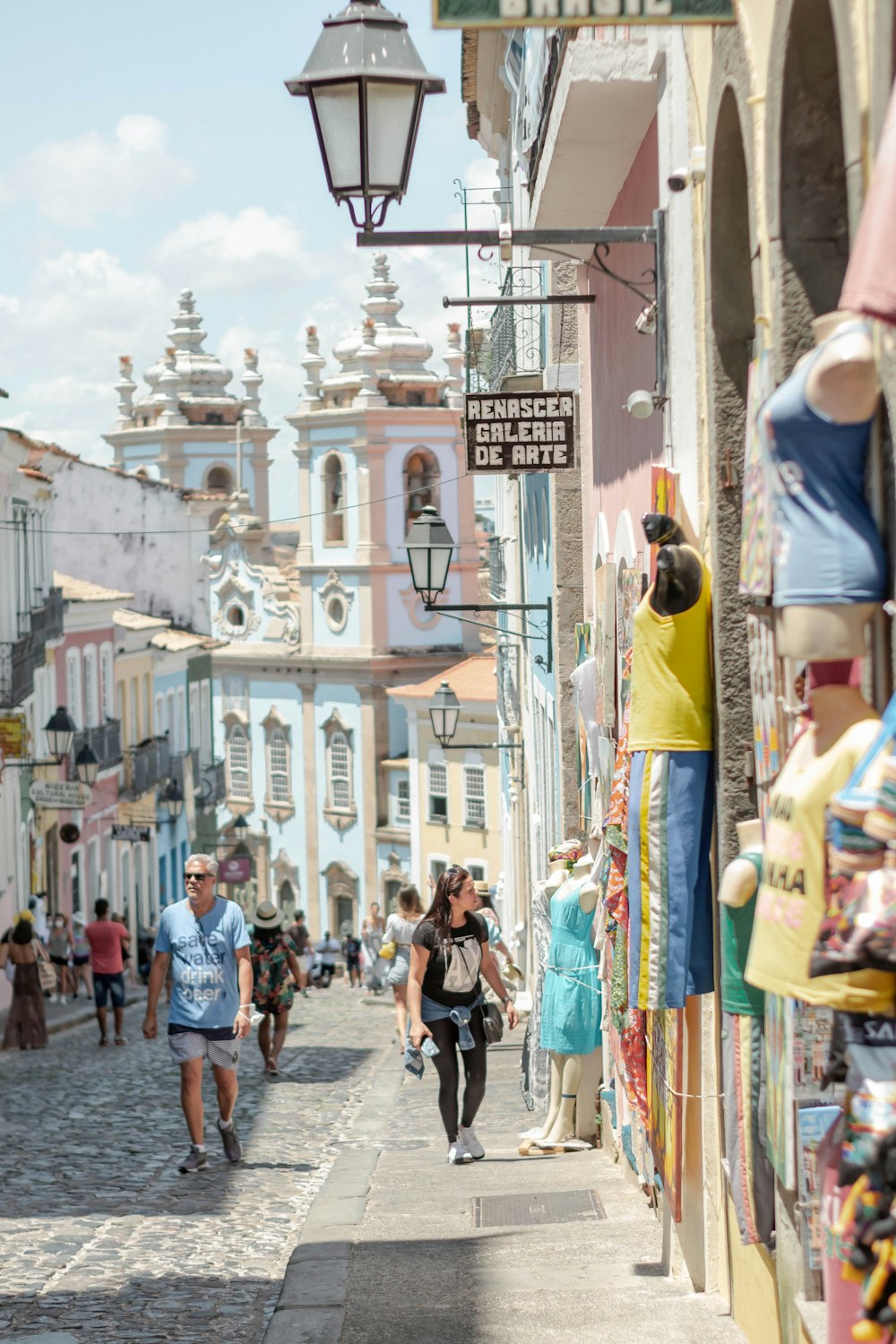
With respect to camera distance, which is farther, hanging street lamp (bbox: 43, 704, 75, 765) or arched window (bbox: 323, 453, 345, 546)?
arched window (bbox: 323, 453, 345, 546)

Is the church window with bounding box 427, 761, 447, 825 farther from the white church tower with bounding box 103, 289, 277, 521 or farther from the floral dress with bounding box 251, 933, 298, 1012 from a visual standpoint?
the floral dress with bounding box 251, 933, 298, 1012

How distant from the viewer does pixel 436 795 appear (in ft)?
194

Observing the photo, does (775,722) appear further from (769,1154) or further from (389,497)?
(389,497)

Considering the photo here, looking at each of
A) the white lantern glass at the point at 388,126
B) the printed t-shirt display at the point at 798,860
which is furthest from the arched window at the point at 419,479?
the printed t-shirt display at the point at 798,860

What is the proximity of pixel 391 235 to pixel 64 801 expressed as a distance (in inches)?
881

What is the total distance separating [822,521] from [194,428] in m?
81.7

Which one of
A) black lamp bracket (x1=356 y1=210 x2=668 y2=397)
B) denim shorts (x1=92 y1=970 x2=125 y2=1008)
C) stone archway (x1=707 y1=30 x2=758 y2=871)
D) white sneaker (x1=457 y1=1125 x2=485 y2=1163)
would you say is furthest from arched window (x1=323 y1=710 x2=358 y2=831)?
stone archway (x1=707 y1=30 x2=758 y2=871)

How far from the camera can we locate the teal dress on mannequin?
9.45 meters

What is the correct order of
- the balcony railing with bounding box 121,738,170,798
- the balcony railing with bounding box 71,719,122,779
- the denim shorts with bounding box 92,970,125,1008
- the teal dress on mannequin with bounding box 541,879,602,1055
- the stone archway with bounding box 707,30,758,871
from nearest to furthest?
the stone archway with bounding box 707,30,758,871, the teal dress on mannequin with bounding box 541,879,602,1055, the denim shorts with bounding box 92,970,125,1008, the balcony railing with bounding box 71,719,122,779, the balcony railing with bounding box 121,738,170,798

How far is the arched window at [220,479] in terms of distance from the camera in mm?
84250

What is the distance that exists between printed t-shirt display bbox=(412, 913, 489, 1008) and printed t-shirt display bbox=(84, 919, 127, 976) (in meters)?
9.03

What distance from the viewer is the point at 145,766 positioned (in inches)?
1767

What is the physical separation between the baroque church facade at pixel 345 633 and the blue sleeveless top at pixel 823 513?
5816 centimetres

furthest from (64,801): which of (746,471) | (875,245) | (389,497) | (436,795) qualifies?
(389,497)
